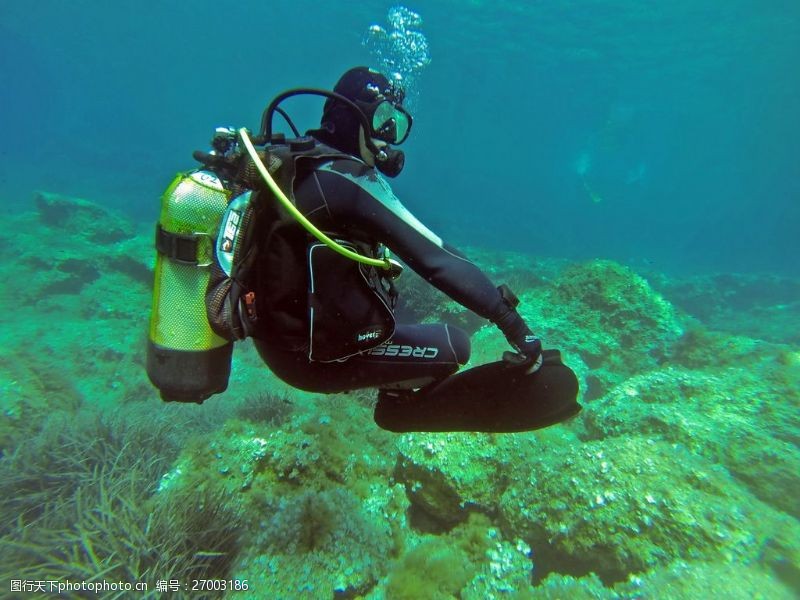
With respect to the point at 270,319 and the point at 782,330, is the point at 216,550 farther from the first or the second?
the point at 782,330

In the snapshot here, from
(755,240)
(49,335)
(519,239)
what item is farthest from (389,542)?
(755,240)

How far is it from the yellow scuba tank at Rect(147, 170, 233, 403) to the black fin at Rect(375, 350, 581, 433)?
1.25 metres

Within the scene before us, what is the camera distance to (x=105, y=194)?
3116 cm

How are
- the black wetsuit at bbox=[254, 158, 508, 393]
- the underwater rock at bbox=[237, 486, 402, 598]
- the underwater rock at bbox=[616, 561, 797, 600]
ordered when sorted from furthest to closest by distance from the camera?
the underwater rock at bbox=[237, 486, 402, 598]
the underwater rock at bbox=[616, 561, 797, 600]
the black wetsuit at bbox=[254, 158, 508, 393]

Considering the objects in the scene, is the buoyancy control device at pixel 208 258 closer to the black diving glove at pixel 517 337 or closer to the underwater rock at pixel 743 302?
the black diving glove at pixel 517 337

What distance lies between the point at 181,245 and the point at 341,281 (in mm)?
889

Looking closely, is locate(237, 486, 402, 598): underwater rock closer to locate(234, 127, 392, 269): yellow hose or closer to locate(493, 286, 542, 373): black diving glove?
locate(493, 286, 542, 373): black diving glove

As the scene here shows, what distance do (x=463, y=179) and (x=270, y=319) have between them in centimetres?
10421

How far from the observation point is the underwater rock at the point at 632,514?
3.27 metres

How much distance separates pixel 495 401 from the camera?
244cm

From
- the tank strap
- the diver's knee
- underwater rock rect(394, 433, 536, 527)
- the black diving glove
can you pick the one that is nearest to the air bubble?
underwater rock rect(394, 433, 536, 527)

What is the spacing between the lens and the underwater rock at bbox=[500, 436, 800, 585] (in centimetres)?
327

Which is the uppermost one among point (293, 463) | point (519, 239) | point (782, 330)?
point (519, 239)

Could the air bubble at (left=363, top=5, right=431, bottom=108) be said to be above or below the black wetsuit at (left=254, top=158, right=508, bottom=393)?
above
